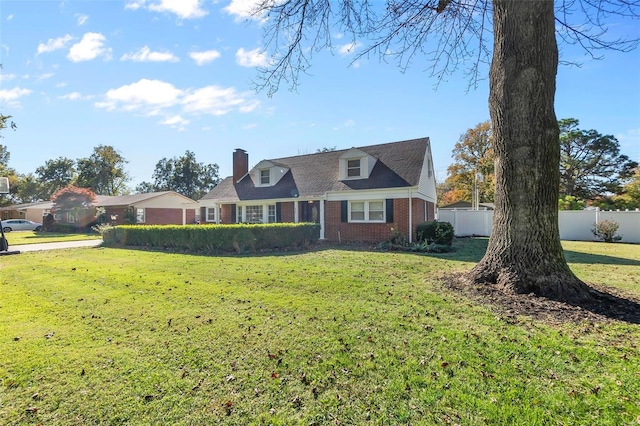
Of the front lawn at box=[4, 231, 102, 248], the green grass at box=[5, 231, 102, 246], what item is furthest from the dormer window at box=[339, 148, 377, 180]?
the green grass at box=[5, 231, 102, 246]

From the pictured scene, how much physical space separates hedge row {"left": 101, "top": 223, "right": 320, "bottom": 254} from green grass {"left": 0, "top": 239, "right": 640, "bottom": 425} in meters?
6.87

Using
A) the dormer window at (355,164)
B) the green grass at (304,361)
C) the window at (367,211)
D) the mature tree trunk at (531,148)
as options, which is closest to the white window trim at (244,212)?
the dormer window at (355,164)

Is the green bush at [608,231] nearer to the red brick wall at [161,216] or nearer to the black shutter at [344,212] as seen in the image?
the black shutter at [344,212]

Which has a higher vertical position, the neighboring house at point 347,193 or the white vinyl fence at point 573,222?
the neighboring house at point 347,193

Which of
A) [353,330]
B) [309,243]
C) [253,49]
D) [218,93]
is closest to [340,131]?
[309,243]

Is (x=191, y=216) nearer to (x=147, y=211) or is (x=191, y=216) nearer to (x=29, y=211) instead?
(x=147, y=211)

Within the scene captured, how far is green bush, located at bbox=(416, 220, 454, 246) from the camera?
44.7 ft

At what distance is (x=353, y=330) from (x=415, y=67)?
6624mm

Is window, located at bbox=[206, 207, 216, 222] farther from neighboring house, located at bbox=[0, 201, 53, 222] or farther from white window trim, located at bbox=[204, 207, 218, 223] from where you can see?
neighboring house, located at bbox=[0, 201, 53, 222]

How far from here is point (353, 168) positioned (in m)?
17.5

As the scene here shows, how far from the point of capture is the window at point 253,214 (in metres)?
19.9

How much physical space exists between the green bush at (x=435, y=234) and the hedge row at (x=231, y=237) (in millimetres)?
5116

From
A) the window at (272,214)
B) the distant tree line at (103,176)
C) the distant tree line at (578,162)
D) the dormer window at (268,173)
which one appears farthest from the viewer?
the distant tree line at (103,176)

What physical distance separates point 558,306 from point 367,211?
11.4m
